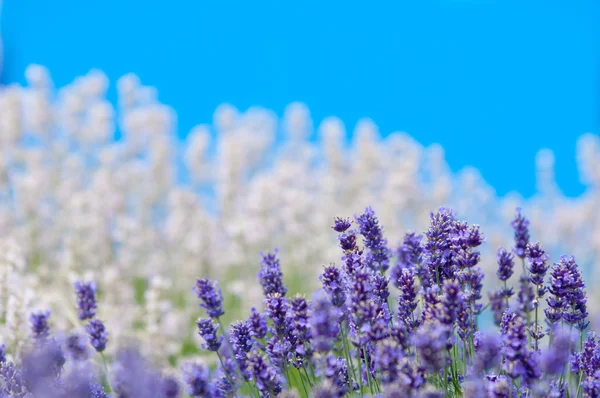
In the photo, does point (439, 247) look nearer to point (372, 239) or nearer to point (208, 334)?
point (372, 239)

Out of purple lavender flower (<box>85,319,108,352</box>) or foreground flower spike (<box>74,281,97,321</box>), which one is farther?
foreground flower spike (<box>74,281,97,321</box>)

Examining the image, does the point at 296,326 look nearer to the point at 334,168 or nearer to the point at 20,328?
the point at 20,328

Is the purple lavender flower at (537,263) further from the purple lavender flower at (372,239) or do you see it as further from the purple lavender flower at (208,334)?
the purple lavender flower at (208,334)

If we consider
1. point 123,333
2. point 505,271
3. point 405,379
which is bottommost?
point 405,379

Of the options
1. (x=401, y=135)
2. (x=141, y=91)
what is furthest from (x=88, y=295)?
(x=401, y=135)

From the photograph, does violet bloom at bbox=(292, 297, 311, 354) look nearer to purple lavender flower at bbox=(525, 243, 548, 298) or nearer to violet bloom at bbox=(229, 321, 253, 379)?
violet bloom at bbox=(229, 321, 253, 379)

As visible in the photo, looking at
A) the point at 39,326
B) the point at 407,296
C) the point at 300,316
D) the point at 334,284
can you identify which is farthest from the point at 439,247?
the point at 39,326

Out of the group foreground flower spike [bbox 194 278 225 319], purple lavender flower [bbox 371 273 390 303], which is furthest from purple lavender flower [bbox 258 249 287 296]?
purple lavender flower [bbox 371 273 390 303]
